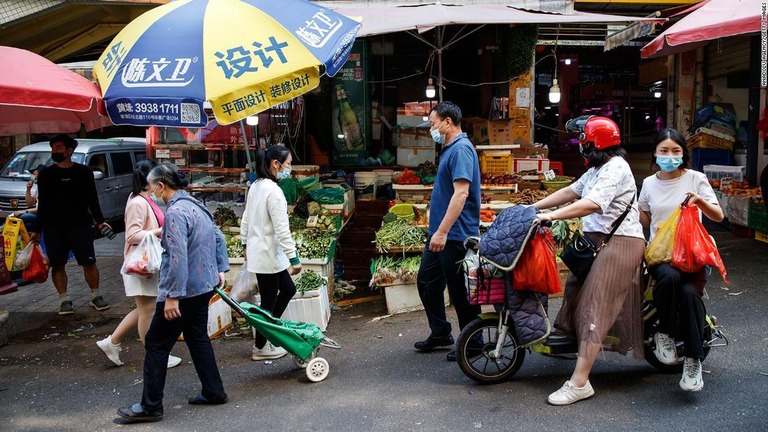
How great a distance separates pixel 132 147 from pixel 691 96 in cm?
1207

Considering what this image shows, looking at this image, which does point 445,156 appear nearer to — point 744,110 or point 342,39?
point 342,39

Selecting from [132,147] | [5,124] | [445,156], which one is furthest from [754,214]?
[132,147]

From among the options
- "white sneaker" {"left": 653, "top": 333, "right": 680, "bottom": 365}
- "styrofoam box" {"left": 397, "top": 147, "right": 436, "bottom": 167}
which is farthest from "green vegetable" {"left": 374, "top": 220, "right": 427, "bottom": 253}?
"styrofoam box" {"left": 397, "top": 147, "right": 436, "bottom": 167}

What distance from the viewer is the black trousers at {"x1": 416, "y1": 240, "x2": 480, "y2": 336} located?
5328 millimetres

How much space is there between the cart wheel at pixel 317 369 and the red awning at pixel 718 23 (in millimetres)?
5634

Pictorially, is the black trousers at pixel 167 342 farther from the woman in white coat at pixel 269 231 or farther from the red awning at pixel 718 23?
Answer: the red awning at pixel 718 23

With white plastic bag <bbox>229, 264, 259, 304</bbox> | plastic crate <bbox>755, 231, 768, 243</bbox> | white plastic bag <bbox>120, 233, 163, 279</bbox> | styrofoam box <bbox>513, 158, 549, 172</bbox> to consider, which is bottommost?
plastic crate <bbox>755, 231, 768, 243</bbox>

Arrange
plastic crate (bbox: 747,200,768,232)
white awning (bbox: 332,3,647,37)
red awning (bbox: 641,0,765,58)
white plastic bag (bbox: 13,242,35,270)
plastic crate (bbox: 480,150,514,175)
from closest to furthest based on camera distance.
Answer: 1. red awning (bbox: 641,0,765,58)
2. white plastic bag (bbox: 13,242,35,270)
3. white awning (bbox: 332,3,647,37)
4. plastic crate (bbox: 747,200,768,232)
5. plastic crate (bbox: 480,150,514,175)

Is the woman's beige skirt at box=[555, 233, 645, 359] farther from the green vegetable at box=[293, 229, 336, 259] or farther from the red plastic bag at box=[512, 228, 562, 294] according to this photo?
the green vegetable at box=[293, 229, 336, 259]

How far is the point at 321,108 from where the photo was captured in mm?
11945

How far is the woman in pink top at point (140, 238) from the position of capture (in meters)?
5.55

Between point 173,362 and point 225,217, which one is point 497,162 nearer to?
point 225,217

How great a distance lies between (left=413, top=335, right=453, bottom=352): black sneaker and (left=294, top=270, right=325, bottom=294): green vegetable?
1.29m

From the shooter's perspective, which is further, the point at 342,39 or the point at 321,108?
the point at 321,108
